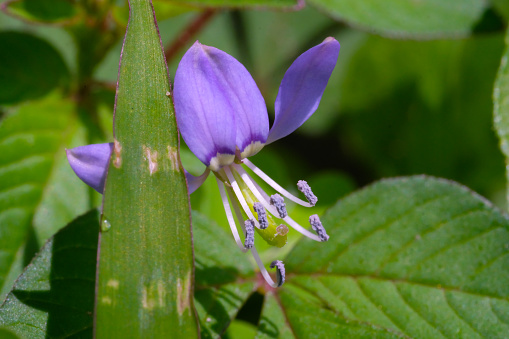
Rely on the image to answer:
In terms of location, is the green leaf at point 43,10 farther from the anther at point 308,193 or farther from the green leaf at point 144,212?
the anther at point 308,193

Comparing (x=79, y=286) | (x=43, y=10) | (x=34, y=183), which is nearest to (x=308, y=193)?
(x=79, y=286)

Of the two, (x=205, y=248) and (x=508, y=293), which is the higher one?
(x=205, y=248)

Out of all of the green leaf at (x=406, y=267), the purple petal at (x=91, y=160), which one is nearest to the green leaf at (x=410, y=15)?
the green leaf at (x=406, y=267)

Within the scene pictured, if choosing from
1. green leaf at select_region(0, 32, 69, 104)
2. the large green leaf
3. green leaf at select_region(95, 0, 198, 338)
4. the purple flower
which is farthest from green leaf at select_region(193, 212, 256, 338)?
green leaf at select_region(0, 32, 69, 104)

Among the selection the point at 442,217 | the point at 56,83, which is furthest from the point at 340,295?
the point at 56,83

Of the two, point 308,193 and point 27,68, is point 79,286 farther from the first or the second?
point 27,68

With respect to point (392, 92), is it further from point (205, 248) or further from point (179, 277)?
point (179, 277)
